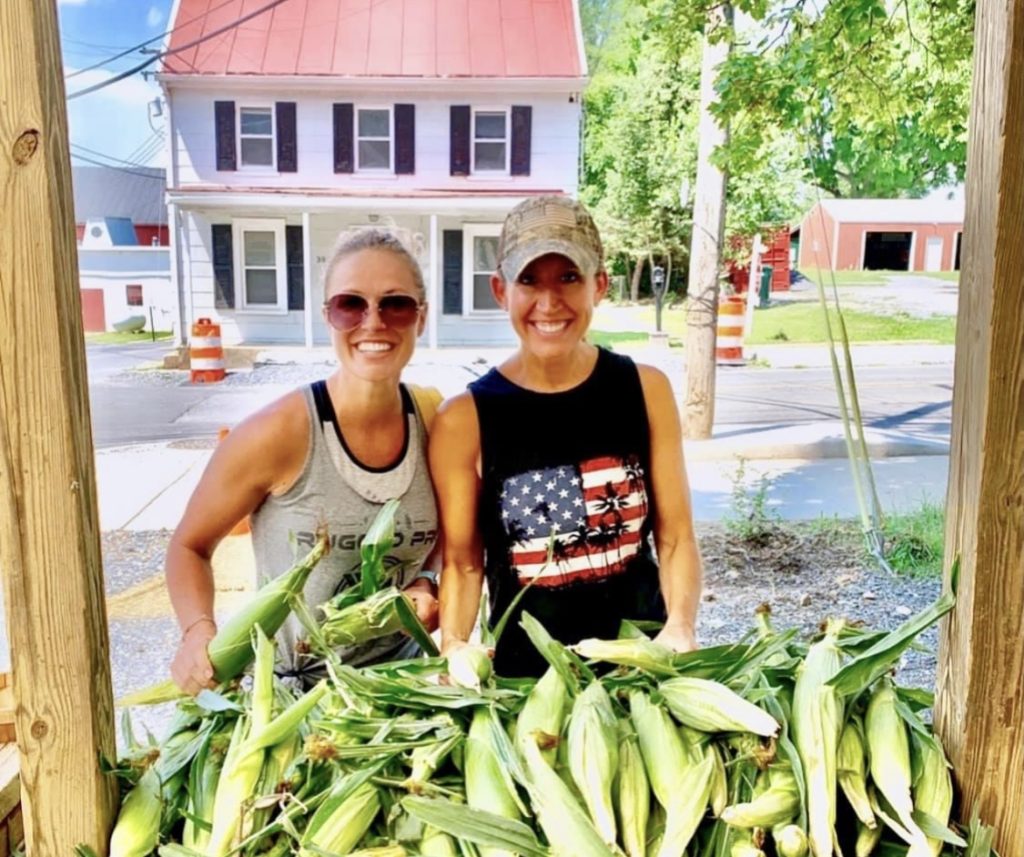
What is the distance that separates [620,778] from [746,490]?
4310 mm

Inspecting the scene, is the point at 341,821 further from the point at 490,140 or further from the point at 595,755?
the point at 490,140

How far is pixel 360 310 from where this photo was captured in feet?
4.36

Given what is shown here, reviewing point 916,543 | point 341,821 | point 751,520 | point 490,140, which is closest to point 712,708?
point 341,821

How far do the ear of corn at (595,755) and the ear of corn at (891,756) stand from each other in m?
0.29

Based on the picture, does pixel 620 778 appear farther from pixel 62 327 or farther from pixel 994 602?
pixel 62 327

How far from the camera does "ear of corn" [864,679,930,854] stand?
0.89 meters

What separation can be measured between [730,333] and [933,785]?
14.3 feet

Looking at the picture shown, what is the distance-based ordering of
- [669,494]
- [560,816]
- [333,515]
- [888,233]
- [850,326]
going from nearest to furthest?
[560,816]
[333,515]
[669,494]
[888,233]
[850,326]

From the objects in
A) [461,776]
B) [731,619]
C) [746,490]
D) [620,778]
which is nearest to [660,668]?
[620,778]

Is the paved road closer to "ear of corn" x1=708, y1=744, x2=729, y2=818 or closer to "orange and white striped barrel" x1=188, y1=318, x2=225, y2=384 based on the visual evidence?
"orange and white striped barrel" x1=188, y1=318, x2=225, y2=384

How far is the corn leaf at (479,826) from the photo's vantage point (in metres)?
0.84

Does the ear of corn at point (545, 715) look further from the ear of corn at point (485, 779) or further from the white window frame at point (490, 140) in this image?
the white window frame at point (490, 140)

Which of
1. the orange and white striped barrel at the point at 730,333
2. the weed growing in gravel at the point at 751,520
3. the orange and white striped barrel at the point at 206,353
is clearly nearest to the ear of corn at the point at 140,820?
the orange and white striped barrel at the point at 206,353

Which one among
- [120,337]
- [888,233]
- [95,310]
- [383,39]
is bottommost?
[120,337]
